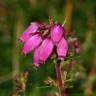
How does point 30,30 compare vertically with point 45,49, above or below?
above

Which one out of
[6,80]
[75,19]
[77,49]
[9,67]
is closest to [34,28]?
[77,49]

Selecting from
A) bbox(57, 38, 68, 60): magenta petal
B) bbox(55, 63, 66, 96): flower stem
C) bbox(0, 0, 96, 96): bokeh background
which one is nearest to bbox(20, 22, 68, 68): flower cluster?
bbox(57, 38, 68, 60): magenta petal

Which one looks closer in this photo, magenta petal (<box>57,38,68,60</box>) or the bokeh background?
magenta petal (<box>57,38,68,60</box>)

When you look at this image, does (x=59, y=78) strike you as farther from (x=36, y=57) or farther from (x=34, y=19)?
(x=34, y=19)

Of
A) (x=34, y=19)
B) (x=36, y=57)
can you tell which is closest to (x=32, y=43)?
(x=36, y=57)

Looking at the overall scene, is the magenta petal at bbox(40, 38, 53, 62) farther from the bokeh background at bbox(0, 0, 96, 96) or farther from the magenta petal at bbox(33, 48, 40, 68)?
the bokeh background at bbox(0, 0, 96, 96)

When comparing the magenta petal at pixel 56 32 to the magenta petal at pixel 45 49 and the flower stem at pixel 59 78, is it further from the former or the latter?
the flower stem at pixel 59 78

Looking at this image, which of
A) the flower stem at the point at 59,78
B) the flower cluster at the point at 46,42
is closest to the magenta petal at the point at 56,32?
the flower cluster at the point at 46,42
